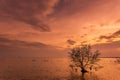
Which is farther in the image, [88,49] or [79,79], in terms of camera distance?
[88,49]

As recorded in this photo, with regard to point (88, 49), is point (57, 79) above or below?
below

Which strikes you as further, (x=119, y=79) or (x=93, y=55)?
(x=93, y=55)

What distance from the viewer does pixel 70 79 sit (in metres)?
70.8

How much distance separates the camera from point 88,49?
88438mm

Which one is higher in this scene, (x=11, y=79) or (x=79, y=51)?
(x=79, y=51)

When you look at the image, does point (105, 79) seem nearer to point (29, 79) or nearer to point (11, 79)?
point (29, 79)

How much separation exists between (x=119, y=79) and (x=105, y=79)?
5.45 metres

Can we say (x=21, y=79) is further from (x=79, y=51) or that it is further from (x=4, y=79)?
(x=79, y=51)

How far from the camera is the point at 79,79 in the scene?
229ft

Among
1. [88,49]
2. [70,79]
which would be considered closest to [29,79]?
[70,79]

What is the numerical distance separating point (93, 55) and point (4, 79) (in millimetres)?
42394

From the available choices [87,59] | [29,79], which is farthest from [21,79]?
[87,59]

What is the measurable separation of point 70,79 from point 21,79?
63.9ft

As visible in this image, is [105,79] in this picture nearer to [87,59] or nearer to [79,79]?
[79,79]
